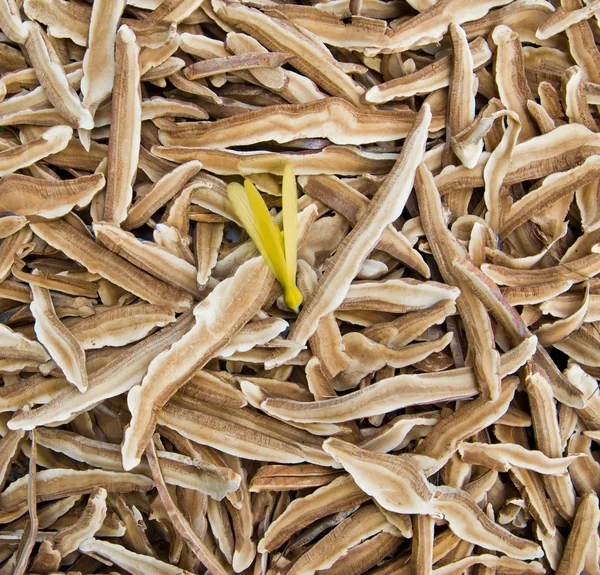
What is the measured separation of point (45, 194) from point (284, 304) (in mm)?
267

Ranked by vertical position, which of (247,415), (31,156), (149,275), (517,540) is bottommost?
(517,540)

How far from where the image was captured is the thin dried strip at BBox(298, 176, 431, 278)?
0.64m

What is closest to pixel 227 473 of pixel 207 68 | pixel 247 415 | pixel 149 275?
pixel 247 415

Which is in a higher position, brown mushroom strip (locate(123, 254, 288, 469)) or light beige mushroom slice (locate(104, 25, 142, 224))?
light beige mushroom slice (locate(104, 25, 142, 224))

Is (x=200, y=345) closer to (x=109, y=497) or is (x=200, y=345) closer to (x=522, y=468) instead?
(x=109, y=497)

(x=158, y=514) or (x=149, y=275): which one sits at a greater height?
(x=149, y=275)

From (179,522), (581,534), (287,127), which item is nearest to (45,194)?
(287,127)

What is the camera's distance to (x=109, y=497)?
65 centimetres

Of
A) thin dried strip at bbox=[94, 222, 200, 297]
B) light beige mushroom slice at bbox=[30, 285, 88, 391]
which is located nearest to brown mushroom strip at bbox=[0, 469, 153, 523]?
light beige mushroom slice at bbox=[30, 285, 88, 391]

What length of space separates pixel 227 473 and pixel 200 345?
0.13 m

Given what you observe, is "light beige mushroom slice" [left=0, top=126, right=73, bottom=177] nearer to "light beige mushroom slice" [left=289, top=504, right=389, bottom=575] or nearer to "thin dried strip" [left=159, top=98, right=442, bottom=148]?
"thin dried strip" [left=159, top=98, right=442, bottom=148]

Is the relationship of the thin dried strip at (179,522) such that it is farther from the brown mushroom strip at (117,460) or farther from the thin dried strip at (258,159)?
the thin dried strip at (258,159)

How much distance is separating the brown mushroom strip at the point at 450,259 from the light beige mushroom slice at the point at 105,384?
0.27 meters

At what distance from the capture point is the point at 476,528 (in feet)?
2.08
